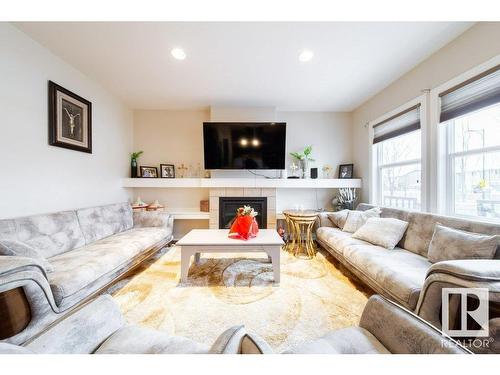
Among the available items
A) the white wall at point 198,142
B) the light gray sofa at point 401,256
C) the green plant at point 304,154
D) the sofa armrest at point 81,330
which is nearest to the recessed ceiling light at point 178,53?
the white wall at point 198,142

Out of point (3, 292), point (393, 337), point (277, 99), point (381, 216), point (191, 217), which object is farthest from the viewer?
point (191, 217)

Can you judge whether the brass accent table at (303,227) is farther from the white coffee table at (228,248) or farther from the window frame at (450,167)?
the window frame at (450,167)

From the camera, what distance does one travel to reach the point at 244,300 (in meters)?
1.88

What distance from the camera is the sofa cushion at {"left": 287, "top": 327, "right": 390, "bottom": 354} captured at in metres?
0.83

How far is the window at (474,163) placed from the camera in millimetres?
1794

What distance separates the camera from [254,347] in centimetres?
59

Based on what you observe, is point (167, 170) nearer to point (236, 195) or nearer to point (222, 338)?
point (236, 195)

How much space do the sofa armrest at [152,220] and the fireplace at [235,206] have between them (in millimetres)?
902

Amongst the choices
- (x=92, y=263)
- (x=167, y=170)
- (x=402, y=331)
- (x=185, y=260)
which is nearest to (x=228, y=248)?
(x=185, y=260)

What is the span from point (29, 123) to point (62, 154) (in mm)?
446

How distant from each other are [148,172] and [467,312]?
4.24 m

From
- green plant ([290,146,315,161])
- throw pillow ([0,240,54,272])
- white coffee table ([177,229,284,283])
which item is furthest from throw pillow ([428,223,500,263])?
throw pillow ([0,240,54,272])
